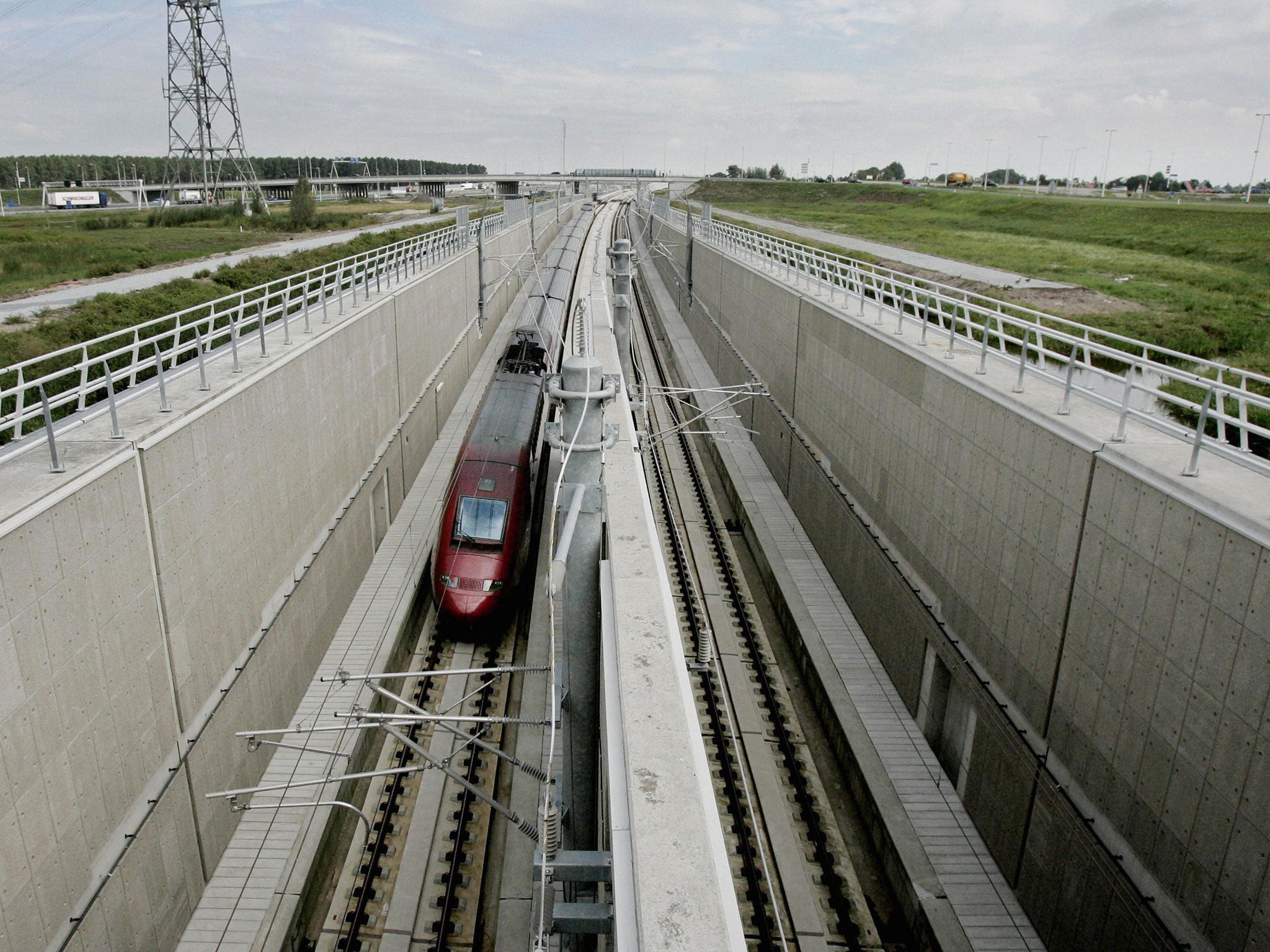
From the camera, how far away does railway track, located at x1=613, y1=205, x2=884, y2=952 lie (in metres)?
10.6

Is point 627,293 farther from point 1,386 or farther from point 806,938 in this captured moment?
point 806,938

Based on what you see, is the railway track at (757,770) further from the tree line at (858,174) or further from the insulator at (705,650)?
the tree line at (858,174)

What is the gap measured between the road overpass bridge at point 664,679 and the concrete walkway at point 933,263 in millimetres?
15225

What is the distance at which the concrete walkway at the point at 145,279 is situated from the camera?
2470cm

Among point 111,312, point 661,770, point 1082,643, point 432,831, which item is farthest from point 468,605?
point 111,312

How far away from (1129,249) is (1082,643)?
46.8m

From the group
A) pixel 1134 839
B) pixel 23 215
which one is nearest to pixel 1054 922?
pixel 1134 839

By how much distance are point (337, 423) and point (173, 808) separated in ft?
28.2

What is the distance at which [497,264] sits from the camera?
134 feet

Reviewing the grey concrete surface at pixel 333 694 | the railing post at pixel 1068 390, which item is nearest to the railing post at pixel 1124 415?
the railing post at pixel 1068 390

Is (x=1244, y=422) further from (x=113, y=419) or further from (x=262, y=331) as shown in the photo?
(x=262, y=331)

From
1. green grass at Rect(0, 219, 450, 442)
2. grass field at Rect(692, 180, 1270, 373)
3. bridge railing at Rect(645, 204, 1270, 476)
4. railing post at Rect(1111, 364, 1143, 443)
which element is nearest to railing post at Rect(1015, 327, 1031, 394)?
bridge railing at Rect(645, 204, 1270, 476)

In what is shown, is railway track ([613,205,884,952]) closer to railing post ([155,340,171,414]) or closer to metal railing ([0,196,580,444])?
railing post ([155,340,171,414])

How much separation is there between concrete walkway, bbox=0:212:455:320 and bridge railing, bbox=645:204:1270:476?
2050 cm
